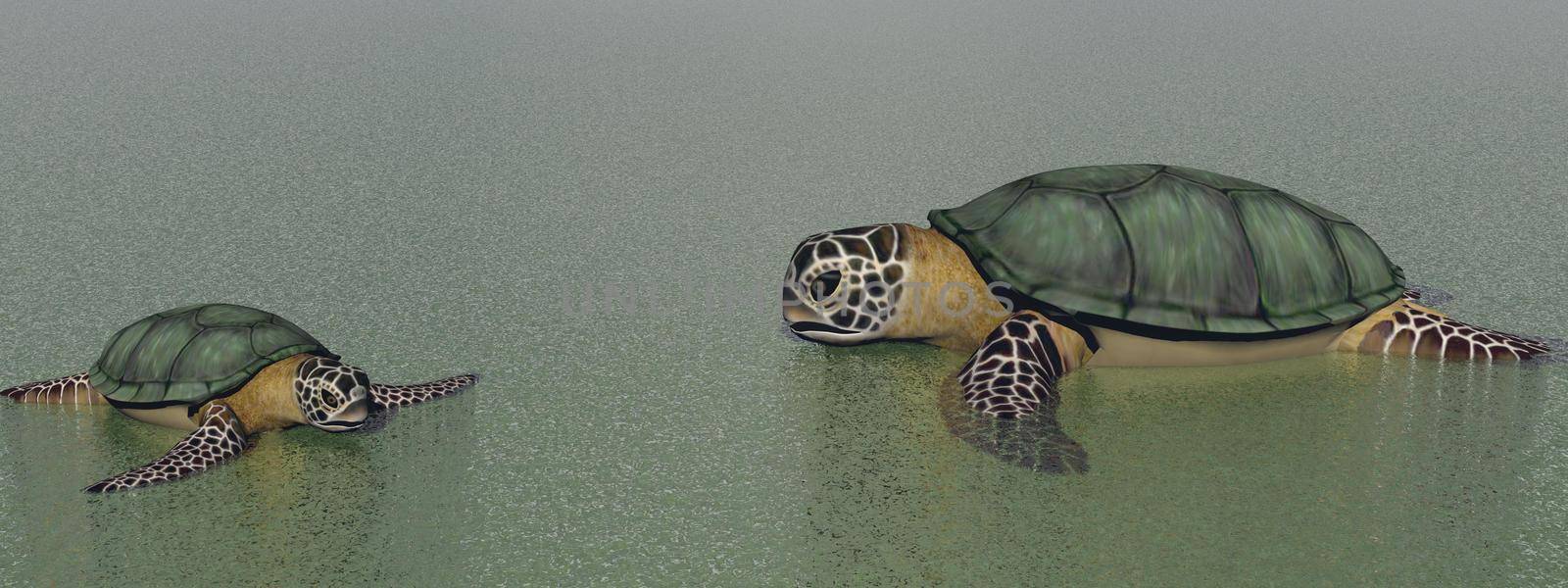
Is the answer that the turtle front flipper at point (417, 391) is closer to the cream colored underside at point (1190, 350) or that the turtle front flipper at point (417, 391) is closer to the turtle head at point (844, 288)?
the turtle head at point (844, 288)

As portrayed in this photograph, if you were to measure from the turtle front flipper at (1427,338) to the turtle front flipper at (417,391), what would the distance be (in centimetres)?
267

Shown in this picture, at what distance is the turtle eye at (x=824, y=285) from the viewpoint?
364 cm

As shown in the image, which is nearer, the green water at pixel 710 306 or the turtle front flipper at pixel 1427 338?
the green water at pixel 710 306

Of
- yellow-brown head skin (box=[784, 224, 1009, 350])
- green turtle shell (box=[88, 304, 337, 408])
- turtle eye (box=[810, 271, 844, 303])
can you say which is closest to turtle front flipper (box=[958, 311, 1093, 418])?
yellow-brown head skin (box=[784, 224, 1009, 350])

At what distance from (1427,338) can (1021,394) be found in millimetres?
1334

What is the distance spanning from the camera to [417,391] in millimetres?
3396

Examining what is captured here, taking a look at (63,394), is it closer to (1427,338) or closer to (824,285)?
(824,285)

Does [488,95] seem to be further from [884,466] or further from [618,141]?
[884,466]

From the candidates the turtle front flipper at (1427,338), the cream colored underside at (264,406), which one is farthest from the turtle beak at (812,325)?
the turtle front flipper at (1427,338)

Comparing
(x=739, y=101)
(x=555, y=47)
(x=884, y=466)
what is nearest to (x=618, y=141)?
(x=739, y=101)

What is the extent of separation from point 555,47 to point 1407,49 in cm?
630

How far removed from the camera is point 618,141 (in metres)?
6.33

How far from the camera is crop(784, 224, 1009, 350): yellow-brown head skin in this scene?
3.63m

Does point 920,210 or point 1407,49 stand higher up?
point 1407,49
